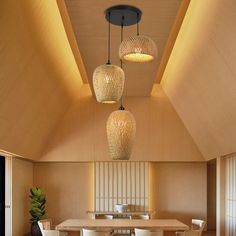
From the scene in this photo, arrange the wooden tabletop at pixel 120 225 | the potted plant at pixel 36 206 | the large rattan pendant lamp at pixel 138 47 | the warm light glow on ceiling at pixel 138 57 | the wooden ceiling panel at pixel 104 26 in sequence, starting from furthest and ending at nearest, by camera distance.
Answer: the potted plant at pixel 36 206 < the wooden tabletop at pixel 120 225 < the wooden ceiling panel at pixel 104 26 < the warm light glow on ceiling at pixel 138 57 < the large rattan pendant lamp at pixel 138 47

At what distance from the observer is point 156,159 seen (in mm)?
11875

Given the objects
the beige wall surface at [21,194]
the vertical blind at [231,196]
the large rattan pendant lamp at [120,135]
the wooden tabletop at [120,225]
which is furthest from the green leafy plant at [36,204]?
the large rattan pendant lamp at [120,135]

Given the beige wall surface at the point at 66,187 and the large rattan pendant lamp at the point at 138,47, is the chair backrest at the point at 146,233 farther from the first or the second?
the beige wall surface at the point at 66,187

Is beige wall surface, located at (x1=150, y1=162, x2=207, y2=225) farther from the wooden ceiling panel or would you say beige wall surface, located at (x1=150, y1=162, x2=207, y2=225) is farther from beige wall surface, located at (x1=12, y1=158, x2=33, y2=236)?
the wooden ceiling panel

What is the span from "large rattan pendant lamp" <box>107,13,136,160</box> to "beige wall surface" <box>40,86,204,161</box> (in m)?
6.23

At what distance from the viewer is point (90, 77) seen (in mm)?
9297

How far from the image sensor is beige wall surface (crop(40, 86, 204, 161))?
1177 cm

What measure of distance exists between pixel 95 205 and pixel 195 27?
6894mm

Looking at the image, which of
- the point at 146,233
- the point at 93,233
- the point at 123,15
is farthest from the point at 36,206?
the point at 123,15

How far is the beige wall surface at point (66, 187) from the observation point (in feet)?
40.9

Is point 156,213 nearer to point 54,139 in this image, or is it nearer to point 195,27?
point 54,139

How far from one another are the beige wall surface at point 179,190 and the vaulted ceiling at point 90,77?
837mm

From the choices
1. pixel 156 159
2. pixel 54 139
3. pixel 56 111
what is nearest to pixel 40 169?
pixel 54 139

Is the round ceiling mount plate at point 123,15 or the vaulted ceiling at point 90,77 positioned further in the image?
the vaulted ceiling at point 90,77
